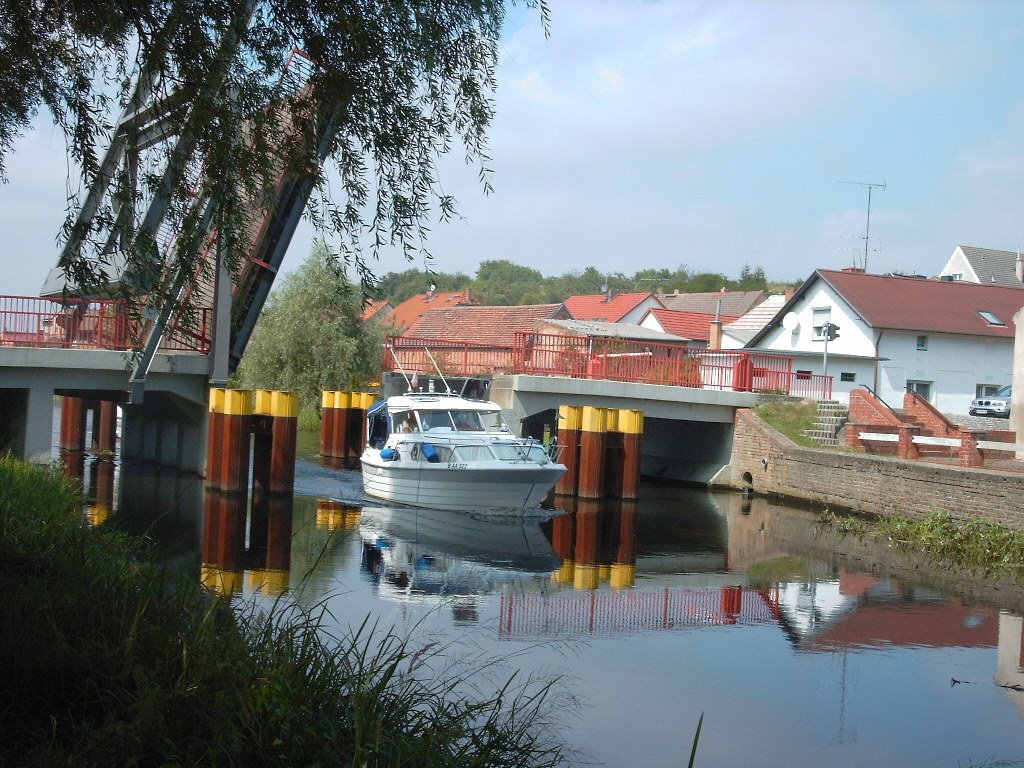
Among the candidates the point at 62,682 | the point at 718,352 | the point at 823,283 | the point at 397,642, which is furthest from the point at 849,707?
the point at 823,283

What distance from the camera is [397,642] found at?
1068cm

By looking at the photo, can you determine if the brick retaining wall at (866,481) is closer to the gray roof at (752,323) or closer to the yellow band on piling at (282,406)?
the yellow band on piling at (282,406)

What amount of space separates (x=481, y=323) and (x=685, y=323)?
11089 mm

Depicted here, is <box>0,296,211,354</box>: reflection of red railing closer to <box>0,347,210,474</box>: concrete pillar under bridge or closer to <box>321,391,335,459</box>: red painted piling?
<box>0,347,210,474</box>: concrete pillar under bridge

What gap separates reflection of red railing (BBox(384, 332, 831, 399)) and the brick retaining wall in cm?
167

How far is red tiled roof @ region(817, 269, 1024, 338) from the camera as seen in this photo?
3747 cm

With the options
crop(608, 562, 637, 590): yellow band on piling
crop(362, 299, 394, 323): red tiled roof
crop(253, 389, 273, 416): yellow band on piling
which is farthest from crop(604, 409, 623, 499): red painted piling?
crop(608, 562, 637, 590): yellow band on piling

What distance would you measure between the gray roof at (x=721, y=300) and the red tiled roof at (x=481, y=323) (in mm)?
31383

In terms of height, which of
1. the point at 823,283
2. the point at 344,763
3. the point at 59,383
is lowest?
the point at 344,763

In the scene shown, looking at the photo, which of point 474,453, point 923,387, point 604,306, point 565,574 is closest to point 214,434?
point 474,453

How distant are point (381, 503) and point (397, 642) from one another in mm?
13122

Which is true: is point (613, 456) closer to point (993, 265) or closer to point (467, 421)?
point (467, 421)

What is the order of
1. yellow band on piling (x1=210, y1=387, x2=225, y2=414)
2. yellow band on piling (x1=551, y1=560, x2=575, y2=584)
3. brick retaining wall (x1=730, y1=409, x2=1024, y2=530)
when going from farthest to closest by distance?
yellow band on piling (x1=210, y1=387, x2=225, y2=414) < brick retaining wall (x1=730, y1=409, x2=1024, y2=530) < yellow band on piling (x1=551, y1=560, x2=575, y2=584)

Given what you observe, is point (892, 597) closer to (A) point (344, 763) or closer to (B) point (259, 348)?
(A) point (344, 763)
